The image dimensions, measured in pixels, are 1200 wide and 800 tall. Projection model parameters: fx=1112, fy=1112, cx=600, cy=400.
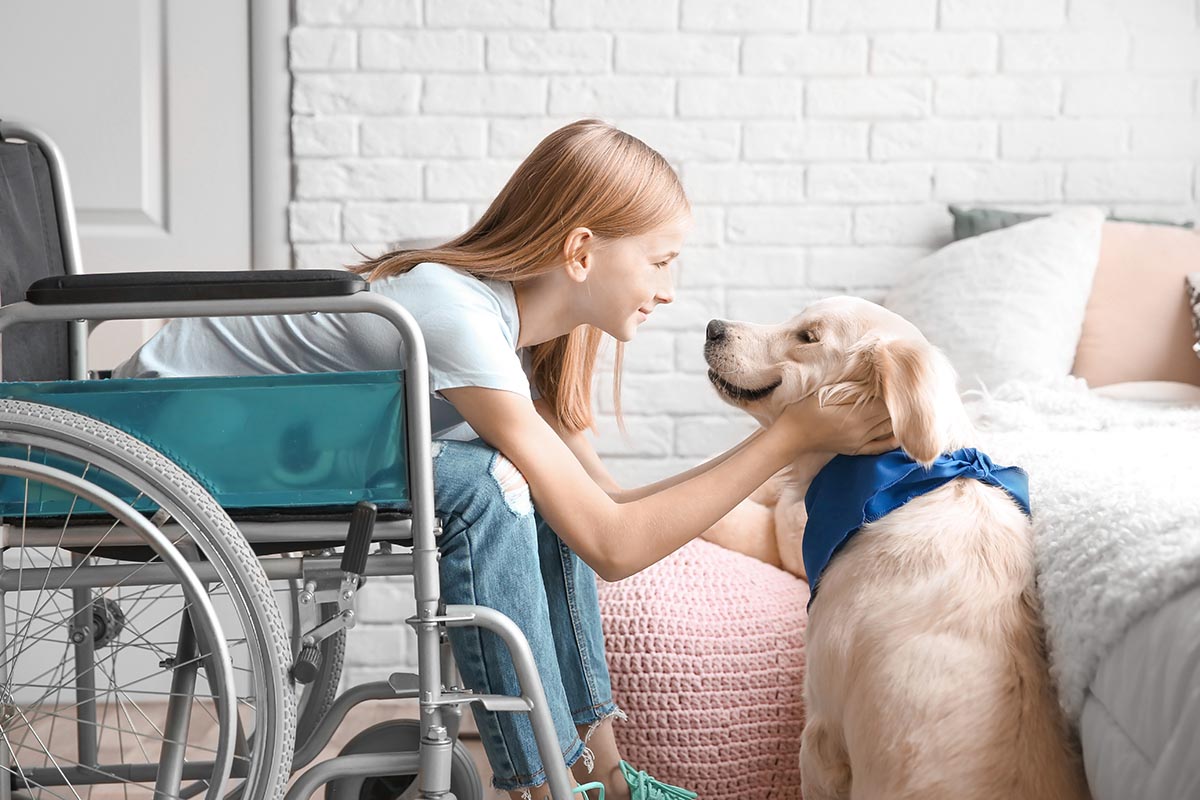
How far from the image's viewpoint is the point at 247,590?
3.33 feet

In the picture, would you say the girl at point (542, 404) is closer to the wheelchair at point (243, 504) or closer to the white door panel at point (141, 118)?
the wheelchair at point (243, 504)

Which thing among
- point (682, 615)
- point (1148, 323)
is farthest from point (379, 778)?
point (1148, 323)

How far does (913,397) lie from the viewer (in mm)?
1174

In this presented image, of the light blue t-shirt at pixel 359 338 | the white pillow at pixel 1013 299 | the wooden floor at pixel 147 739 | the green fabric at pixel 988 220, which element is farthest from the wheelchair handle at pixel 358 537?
the green fabric at pixel 988 220

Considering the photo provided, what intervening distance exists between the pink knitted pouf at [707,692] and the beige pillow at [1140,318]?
871 millimetres

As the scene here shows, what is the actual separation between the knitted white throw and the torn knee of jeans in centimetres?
55

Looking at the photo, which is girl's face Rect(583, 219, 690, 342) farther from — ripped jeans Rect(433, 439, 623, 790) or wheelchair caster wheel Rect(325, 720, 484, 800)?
wheelchair caster wheel Rect(325, 720, 484, 800)

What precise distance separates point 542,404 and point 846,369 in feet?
1.79

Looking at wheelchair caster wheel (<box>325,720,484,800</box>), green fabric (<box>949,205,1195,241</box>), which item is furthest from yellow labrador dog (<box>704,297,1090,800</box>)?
green fabric (<box>949,205,1195,241</box>)

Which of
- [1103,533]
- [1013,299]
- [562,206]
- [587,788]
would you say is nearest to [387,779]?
[587,788]

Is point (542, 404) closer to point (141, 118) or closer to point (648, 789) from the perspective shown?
point (648, 789)

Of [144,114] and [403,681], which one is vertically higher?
[144,114]

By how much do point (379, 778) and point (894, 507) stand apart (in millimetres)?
775

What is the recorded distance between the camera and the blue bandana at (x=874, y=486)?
4.04 feet
